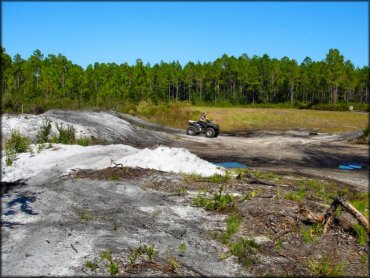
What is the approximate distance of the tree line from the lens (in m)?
67.9

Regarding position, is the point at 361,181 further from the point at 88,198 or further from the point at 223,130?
the point at 223,130

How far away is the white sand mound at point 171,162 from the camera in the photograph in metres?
12.7

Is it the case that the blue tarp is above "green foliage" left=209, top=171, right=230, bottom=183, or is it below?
below

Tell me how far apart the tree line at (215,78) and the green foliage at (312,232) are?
180 ft

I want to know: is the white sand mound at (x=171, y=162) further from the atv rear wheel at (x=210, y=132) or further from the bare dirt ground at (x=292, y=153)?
the atv rear wheel at (x=210, y=132)

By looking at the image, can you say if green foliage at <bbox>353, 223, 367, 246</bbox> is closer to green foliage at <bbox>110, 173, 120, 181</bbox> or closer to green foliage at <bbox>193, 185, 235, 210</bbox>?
green foliage at <bbox>193, 185, 235, 210</bbox>

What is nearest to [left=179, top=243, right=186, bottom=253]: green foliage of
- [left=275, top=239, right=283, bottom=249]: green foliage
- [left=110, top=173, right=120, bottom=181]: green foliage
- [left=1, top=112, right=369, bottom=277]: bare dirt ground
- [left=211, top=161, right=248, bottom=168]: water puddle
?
[left=1, top=112, right=369, bottom=277]: bare dirt ground

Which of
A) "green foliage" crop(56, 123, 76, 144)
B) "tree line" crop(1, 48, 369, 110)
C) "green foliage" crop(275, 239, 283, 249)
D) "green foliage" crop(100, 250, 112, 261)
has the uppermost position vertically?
"tree line" crop(1, 48, 369, 110)

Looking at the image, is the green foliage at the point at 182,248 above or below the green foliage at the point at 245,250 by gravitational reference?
above

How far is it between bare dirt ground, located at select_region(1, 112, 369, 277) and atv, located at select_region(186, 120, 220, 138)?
14.8 m

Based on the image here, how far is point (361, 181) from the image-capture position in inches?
582

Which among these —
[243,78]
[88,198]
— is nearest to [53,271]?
[88,198]

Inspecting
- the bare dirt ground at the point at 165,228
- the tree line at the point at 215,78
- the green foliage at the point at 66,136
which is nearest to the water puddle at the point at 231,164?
the bare dirt ground at the point at 165,228

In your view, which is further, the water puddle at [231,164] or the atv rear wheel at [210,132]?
the atv rear wheel at [210,132]
